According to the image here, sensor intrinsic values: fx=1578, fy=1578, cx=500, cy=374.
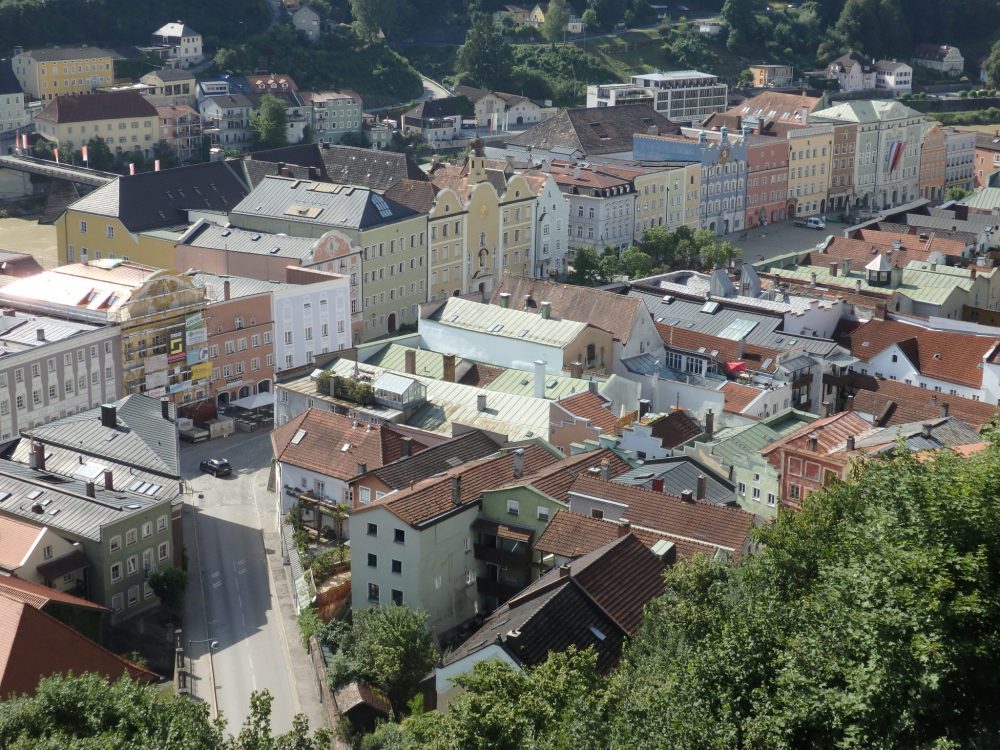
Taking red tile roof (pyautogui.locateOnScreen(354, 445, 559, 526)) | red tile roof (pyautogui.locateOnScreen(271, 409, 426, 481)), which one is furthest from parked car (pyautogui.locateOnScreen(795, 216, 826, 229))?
red tile roof (pyautogui.locateOnScreen(354, 445, 559, 526))

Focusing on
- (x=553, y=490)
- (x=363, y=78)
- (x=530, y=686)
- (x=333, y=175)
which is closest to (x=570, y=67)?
(x=363, y=78)

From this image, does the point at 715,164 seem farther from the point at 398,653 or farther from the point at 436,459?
the point at 398,653

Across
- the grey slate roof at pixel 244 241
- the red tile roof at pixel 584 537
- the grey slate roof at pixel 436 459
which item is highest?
the grey slate roof at pixel 244 241

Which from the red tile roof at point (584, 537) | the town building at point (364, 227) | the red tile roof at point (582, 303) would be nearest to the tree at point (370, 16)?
the town building at point (364, 227)

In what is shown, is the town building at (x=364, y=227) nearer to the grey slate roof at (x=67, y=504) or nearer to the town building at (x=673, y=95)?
the grey slate roof at (x=67, y=504)

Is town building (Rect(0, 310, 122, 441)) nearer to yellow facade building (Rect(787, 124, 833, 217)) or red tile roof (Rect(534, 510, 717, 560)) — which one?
red tile roof (Rect(534, 510, 717, 560))

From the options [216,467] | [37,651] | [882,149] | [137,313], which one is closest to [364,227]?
[137,313]

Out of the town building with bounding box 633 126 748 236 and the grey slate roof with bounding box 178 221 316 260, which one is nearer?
the grey slate roof with bounding box 178 221 316 260
